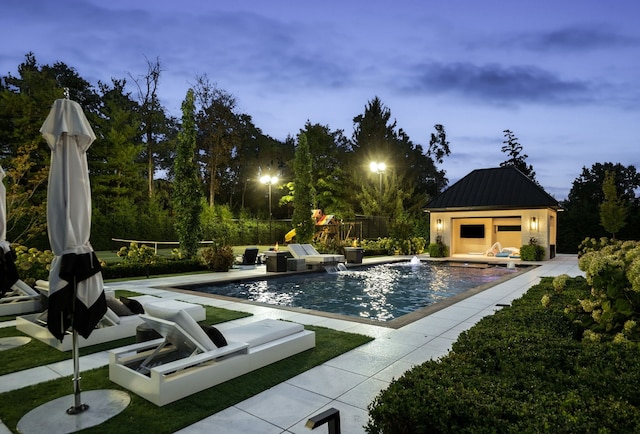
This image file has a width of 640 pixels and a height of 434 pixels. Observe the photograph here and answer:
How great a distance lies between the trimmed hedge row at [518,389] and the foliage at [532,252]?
619 inches

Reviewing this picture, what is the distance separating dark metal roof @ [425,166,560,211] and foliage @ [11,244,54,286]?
57.3 feet

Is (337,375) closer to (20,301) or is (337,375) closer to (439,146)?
(20,301)

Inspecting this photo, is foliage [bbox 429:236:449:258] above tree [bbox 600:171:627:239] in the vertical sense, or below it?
below

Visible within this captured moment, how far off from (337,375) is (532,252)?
55.4ft

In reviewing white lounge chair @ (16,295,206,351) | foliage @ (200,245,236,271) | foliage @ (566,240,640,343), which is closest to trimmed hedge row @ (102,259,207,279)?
foliage @ (200,245,236,271)

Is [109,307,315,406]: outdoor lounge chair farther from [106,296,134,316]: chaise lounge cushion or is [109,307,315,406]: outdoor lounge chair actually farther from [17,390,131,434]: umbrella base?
[106,296,134,316]: chaise lounge cushion

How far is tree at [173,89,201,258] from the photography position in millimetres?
14461

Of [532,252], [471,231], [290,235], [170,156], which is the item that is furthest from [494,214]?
[170,156]

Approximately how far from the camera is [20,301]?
698cm

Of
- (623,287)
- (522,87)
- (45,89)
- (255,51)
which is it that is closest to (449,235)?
(623,287)

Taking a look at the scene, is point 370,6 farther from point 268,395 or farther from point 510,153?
point 510,153

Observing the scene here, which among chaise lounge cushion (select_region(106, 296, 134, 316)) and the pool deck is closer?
the pool deck

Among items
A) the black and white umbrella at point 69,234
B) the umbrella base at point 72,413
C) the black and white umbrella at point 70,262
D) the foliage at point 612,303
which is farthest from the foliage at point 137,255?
the foliage at point 612,303

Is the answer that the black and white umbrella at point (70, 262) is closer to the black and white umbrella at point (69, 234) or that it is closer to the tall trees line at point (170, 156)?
the black and white umbrella at point (69, 234)
